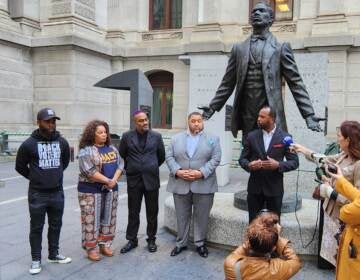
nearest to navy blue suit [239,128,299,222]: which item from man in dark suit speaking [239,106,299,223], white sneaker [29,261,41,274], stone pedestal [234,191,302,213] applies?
man in dark suit speaking [239,106,299,223]

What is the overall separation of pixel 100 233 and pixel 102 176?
73 cm

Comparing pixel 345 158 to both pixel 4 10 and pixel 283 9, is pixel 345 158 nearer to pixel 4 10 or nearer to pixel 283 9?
pixel 4 10

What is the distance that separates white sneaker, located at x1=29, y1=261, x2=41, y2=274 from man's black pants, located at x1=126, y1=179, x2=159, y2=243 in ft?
3.65

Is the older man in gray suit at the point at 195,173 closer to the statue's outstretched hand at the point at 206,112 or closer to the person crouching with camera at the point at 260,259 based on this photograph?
the statue's outstretched hand at the point at 206,112

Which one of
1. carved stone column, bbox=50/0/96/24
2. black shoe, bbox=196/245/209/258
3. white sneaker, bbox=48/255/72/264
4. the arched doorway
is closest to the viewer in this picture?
white sneaker, bbox=48/255/72/264

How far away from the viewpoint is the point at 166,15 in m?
19.7

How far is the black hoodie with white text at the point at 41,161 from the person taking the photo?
458 cm

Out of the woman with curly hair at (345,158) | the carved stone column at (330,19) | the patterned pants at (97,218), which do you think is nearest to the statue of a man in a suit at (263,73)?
the woman with curly hair at (345,158)

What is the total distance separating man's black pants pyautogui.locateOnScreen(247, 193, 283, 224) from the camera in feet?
15.0

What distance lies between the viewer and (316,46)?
15844 mm

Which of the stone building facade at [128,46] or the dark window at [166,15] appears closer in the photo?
the stone building facade at [128,46]

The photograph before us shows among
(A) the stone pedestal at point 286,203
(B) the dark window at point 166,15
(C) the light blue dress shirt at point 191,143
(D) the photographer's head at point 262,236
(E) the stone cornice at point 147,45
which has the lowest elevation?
(A) the stone pedestal at point 286,203

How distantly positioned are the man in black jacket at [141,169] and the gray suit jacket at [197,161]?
0.86 feet

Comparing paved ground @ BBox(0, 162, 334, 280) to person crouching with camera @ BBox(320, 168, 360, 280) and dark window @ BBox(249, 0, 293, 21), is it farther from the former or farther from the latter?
dark window @ BBox(249, 0, 293, 21)
